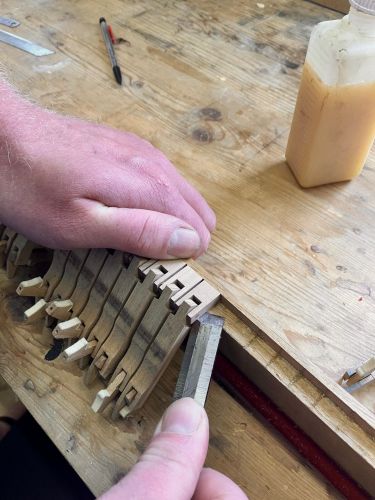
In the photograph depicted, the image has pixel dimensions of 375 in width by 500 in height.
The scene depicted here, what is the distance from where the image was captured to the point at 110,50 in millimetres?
1456

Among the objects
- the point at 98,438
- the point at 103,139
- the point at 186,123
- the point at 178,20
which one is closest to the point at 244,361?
the point at 98,438

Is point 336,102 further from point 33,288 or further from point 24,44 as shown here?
point 24,44

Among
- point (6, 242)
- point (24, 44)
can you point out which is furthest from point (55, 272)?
point (24, 44)

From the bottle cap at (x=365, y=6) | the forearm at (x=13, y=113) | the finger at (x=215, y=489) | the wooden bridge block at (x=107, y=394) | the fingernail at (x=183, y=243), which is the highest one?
the bottle cap at (x=365, y=6)

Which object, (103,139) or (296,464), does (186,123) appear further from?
(296,464)

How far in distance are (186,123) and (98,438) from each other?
81 cm

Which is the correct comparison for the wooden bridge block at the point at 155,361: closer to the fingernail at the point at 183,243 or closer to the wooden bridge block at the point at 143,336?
the wooden bridge block at the point at 143,336

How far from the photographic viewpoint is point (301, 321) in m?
0.91

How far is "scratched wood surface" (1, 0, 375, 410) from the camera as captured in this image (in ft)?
3.05

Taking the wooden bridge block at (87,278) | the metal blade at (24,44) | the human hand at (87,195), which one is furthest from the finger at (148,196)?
the metal blade at (24,44)

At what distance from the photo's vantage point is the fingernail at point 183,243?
84 cm

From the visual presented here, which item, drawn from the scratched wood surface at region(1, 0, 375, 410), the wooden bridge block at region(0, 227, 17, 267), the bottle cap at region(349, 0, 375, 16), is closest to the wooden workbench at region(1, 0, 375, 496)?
the scratched wood surface at region(1, 0, 375, 410)

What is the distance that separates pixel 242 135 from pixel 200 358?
0.69 metres

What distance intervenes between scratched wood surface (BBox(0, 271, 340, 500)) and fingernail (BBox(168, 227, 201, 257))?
0.72 feet
